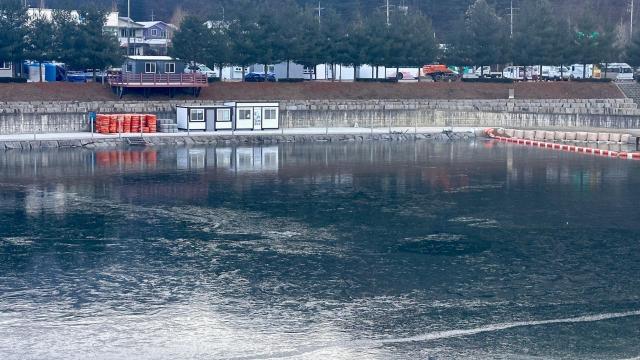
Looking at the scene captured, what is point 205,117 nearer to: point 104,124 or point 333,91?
point 104,124

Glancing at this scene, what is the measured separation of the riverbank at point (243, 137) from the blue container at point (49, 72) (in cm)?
2672

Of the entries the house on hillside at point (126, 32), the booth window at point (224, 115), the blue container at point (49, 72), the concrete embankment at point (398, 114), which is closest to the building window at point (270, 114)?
the concrete embankment at point (398, 114)

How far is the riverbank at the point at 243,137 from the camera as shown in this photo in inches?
2835

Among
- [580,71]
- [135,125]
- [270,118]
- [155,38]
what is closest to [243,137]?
[270,118]

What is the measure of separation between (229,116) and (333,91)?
19.9m

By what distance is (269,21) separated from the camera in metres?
100

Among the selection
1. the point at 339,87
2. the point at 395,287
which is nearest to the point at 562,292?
the point at 395,287

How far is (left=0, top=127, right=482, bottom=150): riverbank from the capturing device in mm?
72000

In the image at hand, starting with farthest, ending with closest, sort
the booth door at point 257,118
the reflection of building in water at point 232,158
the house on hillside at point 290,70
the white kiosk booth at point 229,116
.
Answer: the house on hillside at point 290,70 → the booth door at point 257,118 → the white kiosk booth at point 229,116 → the reflection of building in water at point 232,158

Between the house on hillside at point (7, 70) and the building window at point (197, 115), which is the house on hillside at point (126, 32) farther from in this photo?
the building window at point (197, 115)

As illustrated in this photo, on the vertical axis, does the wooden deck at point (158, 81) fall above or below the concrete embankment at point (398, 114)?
above

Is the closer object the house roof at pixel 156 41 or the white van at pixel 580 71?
the white van at pixel 580 71

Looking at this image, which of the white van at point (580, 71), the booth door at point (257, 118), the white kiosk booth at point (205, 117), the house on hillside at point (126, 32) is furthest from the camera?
the house on hillside at point (126, 32)

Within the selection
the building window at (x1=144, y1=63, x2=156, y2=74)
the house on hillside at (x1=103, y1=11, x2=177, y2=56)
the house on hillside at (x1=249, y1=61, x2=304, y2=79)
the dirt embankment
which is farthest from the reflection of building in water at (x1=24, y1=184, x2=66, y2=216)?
the house on hillside at (x1=103, y1=11, x2=177, y2=56)
